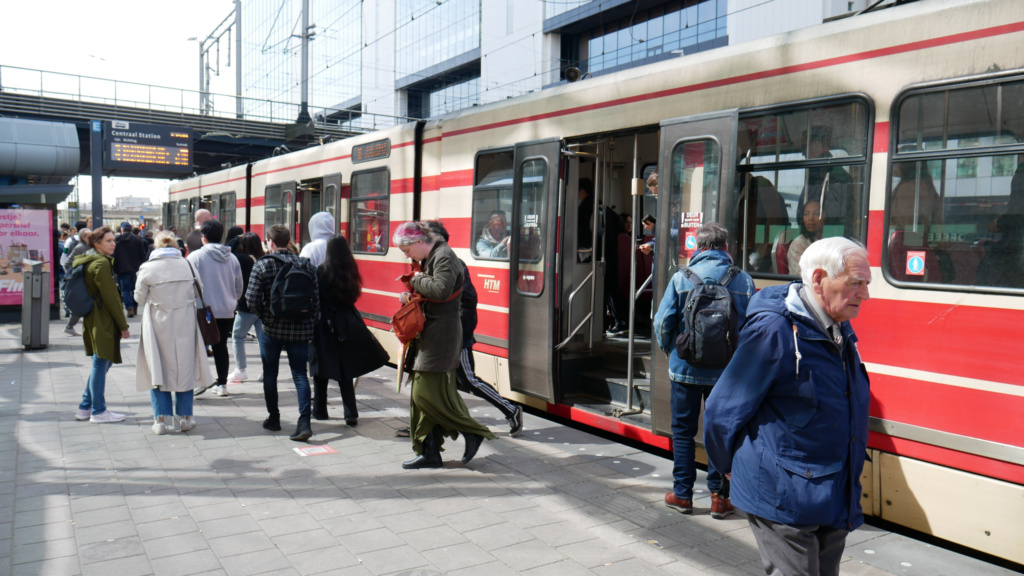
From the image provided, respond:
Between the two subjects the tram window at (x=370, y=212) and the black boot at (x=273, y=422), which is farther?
the tram window at (x=370, y=212)

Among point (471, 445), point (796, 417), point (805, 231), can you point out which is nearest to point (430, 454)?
point (471, 445)

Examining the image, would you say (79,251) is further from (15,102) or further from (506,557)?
(15,102)

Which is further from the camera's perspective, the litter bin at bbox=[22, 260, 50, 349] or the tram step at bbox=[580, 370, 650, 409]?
the litter bin at bbox=[22, 260, 50, 349]

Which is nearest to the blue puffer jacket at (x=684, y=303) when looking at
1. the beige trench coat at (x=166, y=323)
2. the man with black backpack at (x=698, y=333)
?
the man with black backpack at (x=698, y=333)

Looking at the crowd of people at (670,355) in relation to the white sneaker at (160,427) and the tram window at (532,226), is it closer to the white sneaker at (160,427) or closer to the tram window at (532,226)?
the white sneaker at (160,427)

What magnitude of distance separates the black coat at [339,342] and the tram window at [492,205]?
5.40ft

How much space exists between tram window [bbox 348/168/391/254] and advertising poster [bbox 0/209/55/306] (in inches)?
255

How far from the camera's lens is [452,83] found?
4131 centimetres

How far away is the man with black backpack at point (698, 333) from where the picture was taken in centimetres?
459

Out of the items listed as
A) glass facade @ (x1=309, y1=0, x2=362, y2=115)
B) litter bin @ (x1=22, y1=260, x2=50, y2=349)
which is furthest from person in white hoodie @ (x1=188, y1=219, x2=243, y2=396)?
glass facade @ (x1=309, y1=0, x2=362, y2=115)

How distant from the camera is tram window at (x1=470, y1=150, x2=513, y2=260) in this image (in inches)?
300

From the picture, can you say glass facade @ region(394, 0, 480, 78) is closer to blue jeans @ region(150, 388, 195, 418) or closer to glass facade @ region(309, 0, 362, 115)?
glass facade @ region(309, 0, 362, 115)

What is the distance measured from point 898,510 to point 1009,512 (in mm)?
613

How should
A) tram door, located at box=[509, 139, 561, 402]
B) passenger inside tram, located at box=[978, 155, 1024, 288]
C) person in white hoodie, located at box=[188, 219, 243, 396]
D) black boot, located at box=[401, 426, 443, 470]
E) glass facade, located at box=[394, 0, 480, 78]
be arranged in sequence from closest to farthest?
passenger inside tram, located at box=[978, 155, 1024, 288]
black boot, located at box=[401, 426, 443, 470]
tram door, located at box=[509, 139, 561, 402]
person in white hoodie, located at box=[188, 219, 243, 396]
glass facade, located at box=[394, 0, 480, 78]
